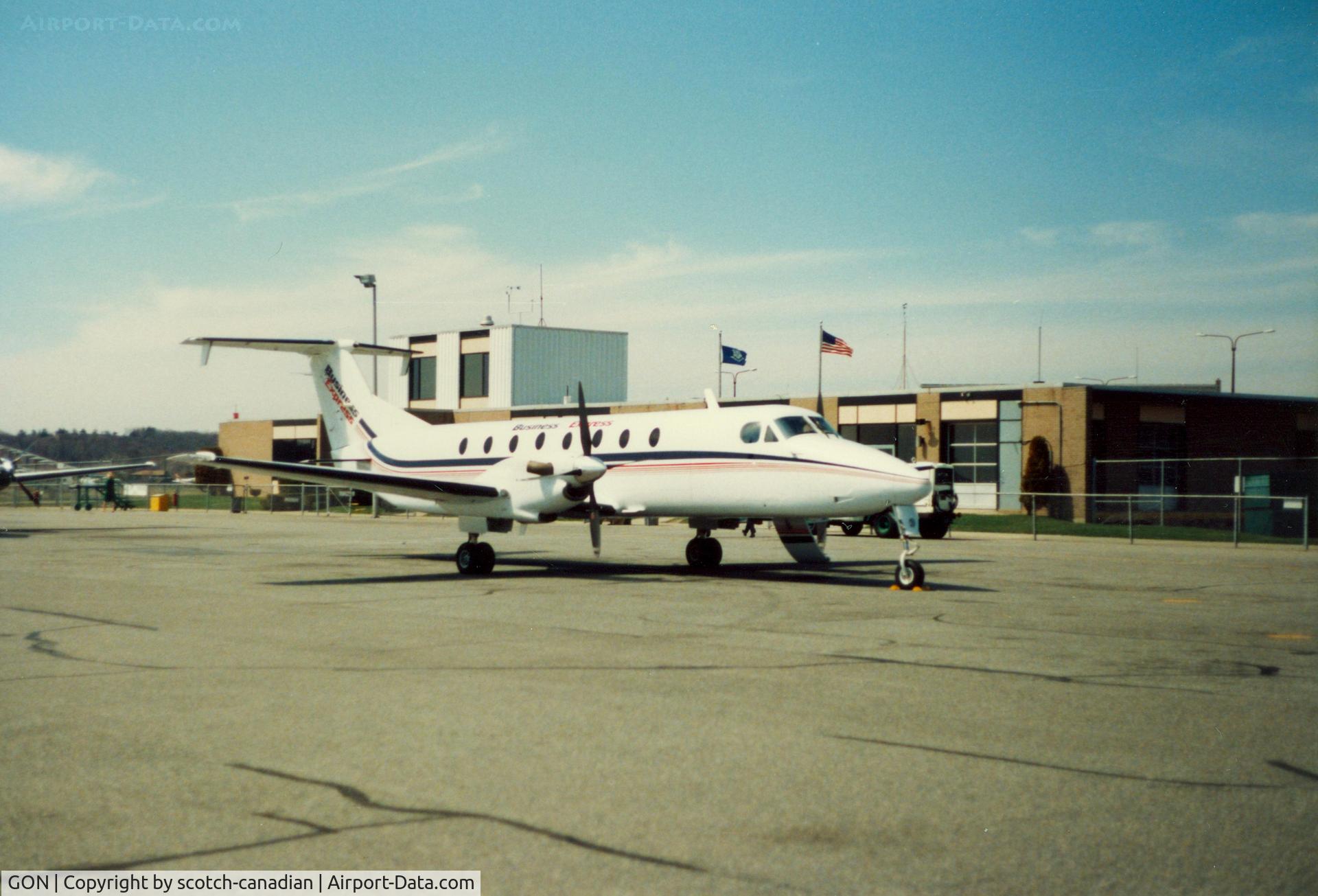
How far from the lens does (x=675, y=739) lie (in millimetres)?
7582

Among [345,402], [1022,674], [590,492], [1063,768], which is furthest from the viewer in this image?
[345,402]

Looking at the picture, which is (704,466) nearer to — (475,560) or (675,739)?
(475,560)

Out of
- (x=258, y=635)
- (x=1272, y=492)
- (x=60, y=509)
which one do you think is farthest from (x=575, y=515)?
(x=60, y=509)

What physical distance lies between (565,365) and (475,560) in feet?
173

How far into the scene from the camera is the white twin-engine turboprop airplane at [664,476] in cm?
1906

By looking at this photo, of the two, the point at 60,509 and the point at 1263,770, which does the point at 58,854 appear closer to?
the point at 1263,770

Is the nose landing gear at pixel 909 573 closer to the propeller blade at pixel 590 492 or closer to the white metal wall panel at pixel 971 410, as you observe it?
the propeller blade at pixel 590 492

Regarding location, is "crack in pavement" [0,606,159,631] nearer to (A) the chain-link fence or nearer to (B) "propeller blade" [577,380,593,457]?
(B) "propeller blade" [577,380,593,457]

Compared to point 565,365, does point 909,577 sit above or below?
below

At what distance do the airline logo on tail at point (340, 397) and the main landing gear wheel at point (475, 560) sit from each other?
692 cm

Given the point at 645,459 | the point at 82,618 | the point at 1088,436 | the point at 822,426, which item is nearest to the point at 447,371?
the point at 1088,436

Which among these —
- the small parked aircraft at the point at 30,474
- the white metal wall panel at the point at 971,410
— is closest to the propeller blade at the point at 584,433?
the small parked aircraft at the point at 30,474

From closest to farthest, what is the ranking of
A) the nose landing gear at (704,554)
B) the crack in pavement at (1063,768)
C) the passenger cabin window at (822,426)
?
the crack in pavement at (1063,768) → the passenger cabin window at (822,426) → the nose landing gear at (704,554)

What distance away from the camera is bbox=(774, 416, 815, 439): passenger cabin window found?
66.1 feet
